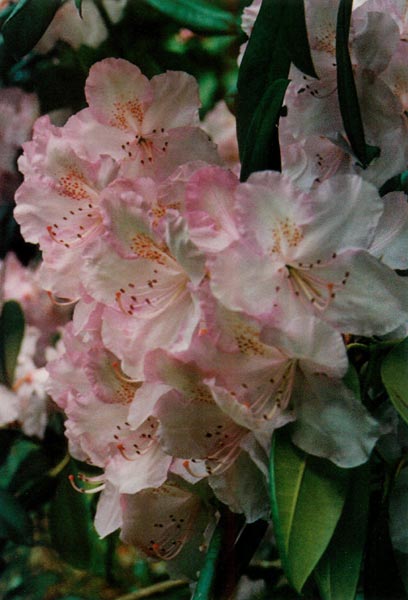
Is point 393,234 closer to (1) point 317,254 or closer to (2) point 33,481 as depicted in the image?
(1) point 317,254

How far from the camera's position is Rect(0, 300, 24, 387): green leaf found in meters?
0.85

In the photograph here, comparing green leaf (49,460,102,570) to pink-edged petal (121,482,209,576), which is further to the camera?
green leaf (49,460,102,570)

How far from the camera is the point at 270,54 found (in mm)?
609

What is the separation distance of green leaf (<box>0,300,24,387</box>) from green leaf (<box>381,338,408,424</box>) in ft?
1.36

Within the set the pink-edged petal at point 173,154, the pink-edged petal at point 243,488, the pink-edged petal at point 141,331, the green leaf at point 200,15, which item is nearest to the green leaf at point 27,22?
the green leaf at point 200,15

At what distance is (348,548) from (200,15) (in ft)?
1.39

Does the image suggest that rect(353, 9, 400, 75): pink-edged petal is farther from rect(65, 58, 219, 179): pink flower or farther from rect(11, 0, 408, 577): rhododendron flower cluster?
rect(65, 58, 219, 179): pink flower

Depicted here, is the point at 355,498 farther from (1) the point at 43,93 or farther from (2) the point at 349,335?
(1) the point at 43,93

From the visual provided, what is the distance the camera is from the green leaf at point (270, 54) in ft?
1.96

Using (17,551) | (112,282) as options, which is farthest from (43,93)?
(17,551)

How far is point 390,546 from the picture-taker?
60 cm

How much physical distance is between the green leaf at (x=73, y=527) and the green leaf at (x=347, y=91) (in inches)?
15.8

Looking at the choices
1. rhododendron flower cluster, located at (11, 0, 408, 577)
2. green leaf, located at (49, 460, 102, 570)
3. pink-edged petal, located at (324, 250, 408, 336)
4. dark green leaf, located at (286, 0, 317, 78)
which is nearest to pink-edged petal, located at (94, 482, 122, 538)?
rhododendron flower cluster, located at (11, 0, 408, 577)

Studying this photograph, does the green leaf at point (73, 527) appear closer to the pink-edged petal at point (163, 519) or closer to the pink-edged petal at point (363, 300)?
the pink-edged petal at point (163, 519)
